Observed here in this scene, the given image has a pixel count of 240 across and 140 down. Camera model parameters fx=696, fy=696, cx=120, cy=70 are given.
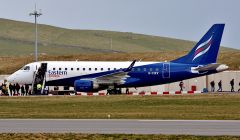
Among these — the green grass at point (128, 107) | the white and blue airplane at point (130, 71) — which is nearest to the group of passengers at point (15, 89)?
the white and blue airplane at point (130, 71)

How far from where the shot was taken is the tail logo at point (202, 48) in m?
71.8

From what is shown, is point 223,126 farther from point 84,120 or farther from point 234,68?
point 234,68

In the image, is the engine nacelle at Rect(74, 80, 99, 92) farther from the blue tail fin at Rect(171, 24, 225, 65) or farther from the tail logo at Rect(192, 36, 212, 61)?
the tail logo at Rect(192, 36, 212, 61)

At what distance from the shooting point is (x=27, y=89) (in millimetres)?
74750

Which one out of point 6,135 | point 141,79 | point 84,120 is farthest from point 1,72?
point 6,135

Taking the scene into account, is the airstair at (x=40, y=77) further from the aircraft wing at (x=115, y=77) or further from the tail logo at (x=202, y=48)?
the tail logo at (x=202, y=48)

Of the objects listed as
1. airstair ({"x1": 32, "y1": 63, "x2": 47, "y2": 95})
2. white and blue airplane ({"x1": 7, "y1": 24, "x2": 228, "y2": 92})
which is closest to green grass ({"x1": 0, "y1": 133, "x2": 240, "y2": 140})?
white and blue airplane ({"x1": 7, "y1": 24, "x2": 228, "y2": 92})

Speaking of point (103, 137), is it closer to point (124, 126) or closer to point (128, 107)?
point (124, 126)

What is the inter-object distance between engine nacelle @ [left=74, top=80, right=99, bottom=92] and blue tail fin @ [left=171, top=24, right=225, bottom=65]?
9893mm

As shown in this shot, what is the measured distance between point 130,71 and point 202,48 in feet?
25.7

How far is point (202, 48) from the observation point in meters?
72.0

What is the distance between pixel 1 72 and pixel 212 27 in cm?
4736

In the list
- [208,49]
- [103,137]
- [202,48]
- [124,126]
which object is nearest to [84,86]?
[202,48]

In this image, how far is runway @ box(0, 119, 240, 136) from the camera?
2833 cm
